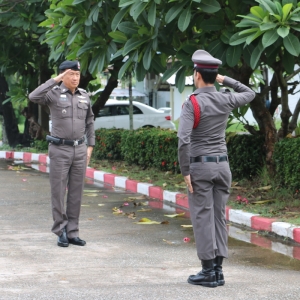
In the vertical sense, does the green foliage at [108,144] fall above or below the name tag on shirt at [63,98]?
below

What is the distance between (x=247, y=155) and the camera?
11055 millimetres

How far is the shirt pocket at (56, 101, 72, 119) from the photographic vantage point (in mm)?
7301

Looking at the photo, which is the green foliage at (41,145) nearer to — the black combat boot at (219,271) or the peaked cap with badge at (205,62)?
the black combat boot at (219,271)

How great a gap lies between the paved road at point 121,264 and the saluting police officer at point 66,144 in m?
0.26

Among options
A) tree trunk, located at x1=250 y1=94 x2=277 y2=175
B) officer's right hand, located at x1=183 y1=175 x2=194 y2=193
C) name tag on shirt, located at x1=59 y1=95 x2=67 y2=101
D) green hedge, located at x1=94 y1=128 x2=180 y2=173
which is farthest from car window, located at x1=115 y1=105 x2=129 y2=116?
officer's right hand, located at x1=183 y1=175 x2=194 y2=193

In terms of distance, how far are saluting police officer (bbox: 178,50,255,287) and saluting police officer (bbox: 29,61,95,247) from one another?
1944 millimetres

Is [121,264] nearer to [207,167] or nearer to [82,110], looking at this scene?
[207,167]

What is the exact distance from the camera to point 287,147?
9.38 meters

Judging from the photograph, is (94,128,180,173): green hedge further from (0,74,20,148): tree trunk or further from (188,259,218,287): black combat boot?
(188,259,218,287): black combat boot

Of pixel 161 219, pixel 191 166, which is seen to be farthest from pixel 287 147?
pixel 191 166

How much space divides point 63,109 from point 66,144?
346 mm

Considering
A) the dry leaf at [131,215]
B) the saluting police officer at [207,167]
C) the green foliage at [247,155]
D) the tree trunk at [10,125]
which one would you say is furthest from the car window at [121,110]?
the saluting police officer at [207,167]

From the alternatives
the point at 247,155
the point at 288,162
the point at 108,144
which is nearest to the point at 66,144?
the point at 288,162

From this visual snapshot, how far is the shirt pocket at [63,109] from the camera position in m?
7.30
